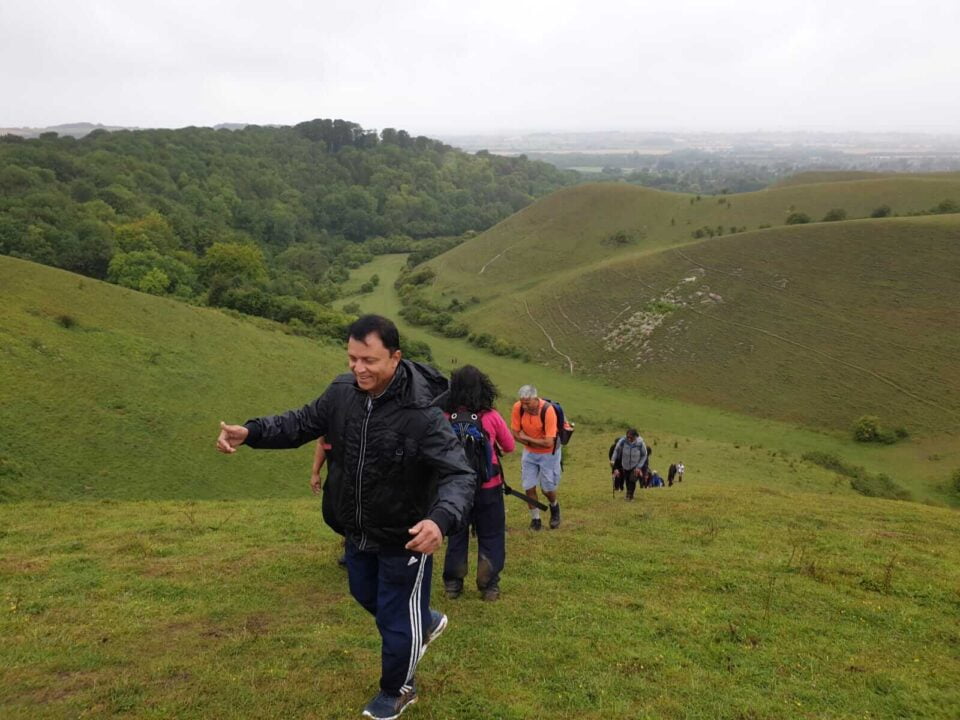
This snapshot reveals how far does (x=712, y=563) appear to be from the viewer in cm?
902

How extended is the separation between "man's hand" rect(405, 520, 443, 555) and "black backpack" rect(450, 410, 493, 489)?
2615mm

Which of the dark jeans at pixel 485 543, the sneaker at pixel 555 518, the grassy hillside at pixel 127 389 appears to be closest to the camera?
the dark jeans at pixel 485 543

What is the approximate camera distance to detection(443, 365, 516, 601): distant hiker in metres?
6.63

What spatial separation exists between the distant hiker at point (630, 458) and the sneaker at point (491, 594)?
719cm

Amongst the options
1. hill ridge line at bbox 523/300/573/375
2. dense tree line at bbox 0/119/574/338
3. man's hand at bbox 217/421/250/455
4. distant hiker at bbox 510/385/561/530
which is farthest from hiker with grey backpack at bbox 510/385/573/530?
hill ridge line at bbox 523/300/573/375

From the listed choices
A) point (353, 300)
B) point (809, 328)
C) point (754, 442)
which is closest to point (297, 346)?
point (754, 442)

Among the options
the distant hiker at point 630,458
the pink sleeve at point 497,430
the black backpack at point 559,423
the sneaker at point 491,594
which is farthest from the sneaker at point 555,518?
the pink sleeve at point 497,430

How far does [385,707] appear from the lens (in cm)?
459

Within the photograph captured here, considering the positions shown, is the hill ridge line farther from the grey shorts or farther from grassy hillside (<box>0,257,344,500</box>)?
the grey shorts

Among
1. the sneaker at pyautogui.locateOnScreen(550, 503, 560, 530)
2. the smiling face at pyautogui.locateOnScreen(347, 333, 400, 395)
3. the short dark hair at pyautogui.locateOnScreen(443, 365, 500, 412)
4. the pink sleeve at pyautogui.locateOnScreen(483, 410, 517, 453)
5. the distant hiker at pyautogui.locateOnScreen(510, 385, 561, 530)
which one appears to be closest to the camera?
the smiling face at pyautogui.locateOnScreen(347, 333, 400, 395)

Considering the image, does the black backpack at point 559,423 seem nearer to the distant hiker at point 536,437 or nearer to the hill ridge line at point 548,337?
the distant hiker at point 536,437

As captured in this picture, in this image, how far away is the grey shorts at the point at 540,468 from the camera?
9.64 meters

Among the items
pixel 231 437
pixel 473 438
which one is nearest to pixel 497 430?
pixel 473 438

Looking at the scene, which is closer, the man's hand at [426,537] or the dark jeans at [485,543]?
the man's hand at [426,537]
